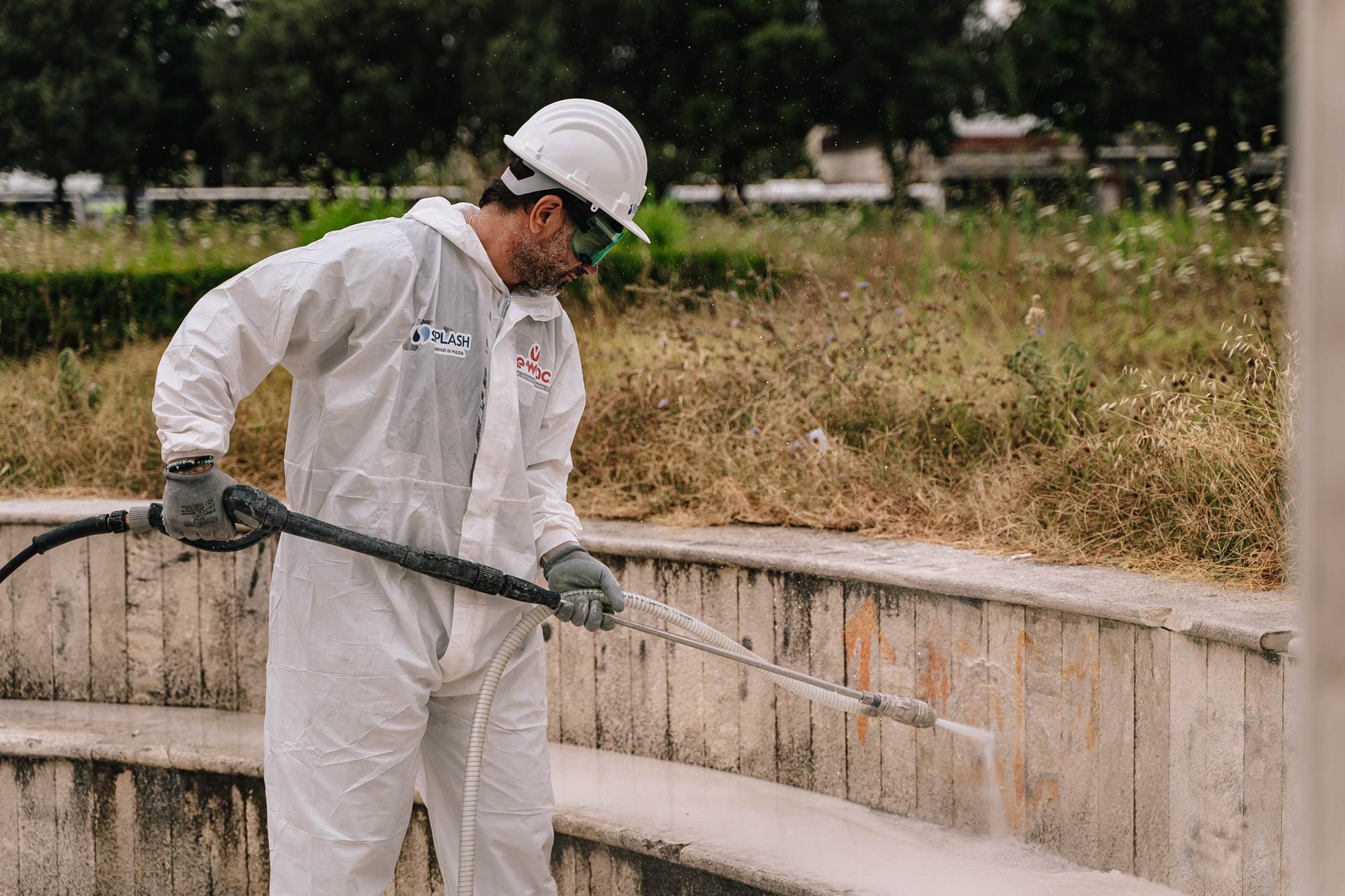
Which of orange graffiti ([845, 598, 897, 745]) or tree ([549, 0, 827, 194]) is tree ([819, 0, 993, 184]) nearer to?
tree ([549, 0, 827, 194])

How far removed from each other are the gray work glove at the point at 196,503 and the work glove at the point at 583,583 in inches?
25.0

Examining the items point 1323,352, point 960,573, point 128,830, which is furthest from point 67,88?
point 1323,352

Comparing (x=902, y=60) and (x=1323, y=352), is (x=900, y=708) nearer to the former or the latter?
(x=1323, y=352)

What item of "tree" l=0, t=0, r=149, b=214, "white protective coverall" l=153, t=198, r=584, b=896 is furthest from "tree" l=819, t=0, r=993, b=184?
"white protective coverall" l=153, t=198, r=584, b=896

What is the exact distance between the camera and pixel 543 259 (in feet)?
8.20

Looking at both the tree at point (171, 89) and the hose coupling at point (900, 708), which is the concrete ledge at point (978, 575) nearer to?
the hose coupling at point (900, 708)

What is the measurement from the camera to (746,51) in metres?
18.8

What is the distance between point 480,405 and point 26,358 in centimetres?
450

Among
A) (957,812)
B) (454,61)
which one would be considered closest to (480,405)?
(957,812)

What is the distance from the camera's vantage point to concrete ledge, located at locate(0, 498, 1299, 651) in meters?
2.78

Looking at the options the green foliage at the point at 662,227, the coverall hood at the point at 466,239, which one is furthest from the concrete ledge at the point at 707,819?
the green foliage at the point at 662,227

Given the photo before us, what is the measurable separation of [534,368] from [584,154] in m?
0.41

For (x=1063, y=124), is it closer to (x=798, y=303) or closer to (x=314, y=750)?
(x=798, y=303)

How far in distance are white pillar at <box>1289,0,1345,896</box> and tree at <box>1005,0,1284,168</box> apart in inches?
484
